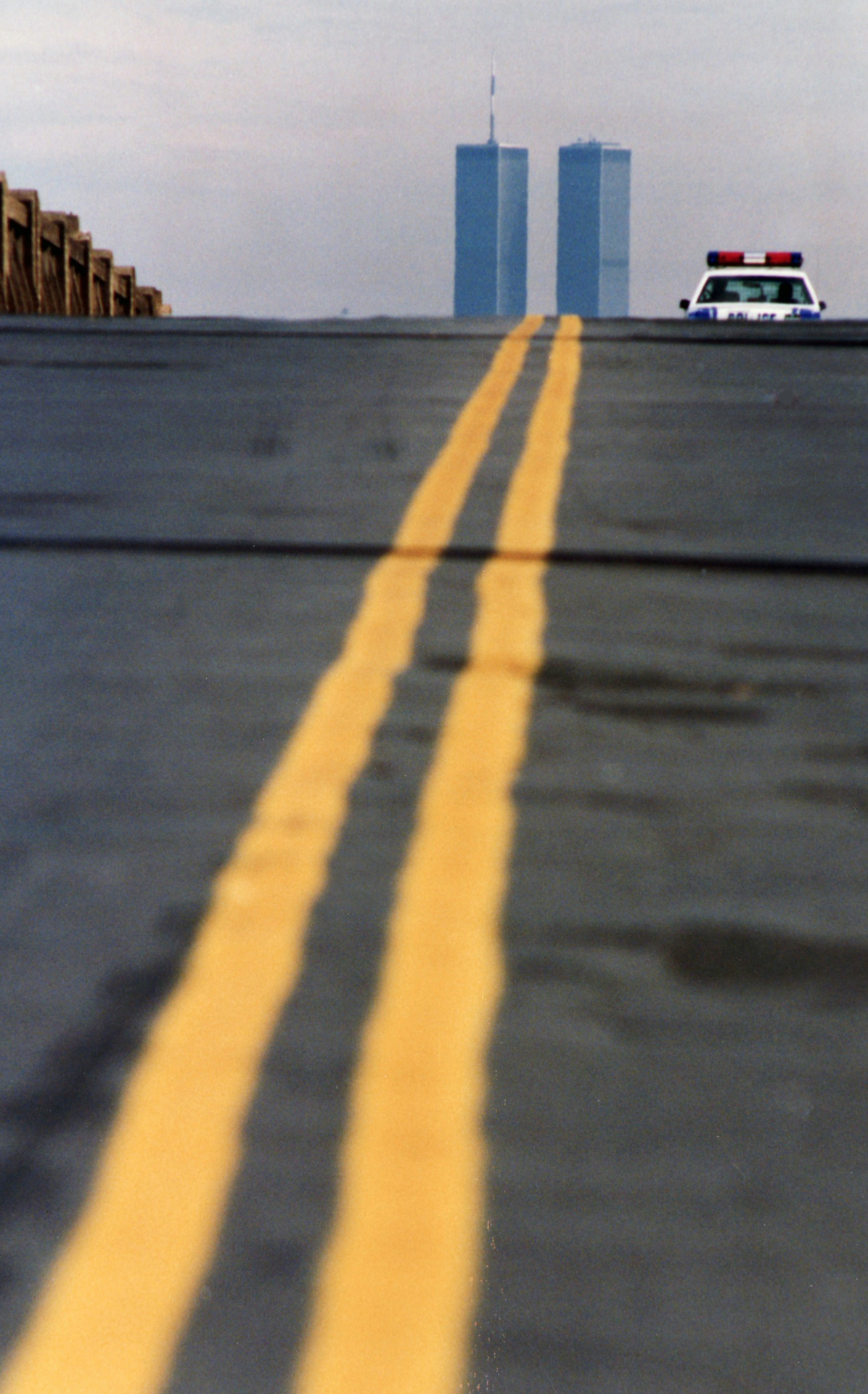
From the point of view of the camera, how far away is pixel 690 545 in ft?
24.2

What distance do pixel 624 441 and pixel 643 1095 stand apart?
7.27 metres

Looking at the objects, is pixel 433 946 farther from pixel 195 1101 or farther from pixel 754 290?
pixel 754 290

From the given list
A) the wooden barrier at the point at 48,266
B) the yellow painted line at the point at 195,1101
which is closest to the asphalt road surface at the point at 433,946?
the yellow painted line at the point at 195,1101

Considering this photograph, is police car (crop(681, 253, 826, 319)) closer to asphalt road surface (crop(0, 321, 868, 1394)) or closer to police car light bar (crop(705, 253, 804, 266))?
police car light bar (crop(705, 253, 804, 266))

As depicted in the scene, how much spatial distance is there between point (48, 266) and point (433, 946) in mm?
24363

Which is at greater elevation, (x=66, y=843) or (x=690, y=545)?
(x=690, y=545)

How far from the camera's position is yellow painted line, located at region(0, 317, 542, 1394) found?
2486 millimetres

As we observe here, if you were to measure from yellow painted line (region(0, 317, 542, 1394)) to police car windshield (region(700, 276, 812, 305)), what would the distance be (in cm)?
1781

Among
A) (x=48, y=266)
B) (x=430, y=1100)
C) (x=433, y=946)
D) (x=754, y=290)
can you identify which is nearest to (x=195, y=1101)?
(x=430, y=1100)

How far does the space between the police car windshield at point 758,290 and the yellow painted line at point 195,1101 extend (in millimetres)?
17806

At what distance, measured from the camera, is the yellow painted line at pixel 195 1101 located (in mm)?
Answer: 2486

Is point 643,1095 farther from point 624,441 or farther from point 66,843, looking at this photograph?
point 624,441

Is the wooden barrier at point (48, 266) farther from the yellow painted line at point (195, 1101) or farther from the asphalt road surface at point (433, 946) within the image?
the yellow painted line at point (195, 1101)

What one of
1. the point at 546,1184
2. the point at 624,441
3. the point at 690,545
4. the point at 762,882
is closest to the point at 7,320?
the point at 624,441
